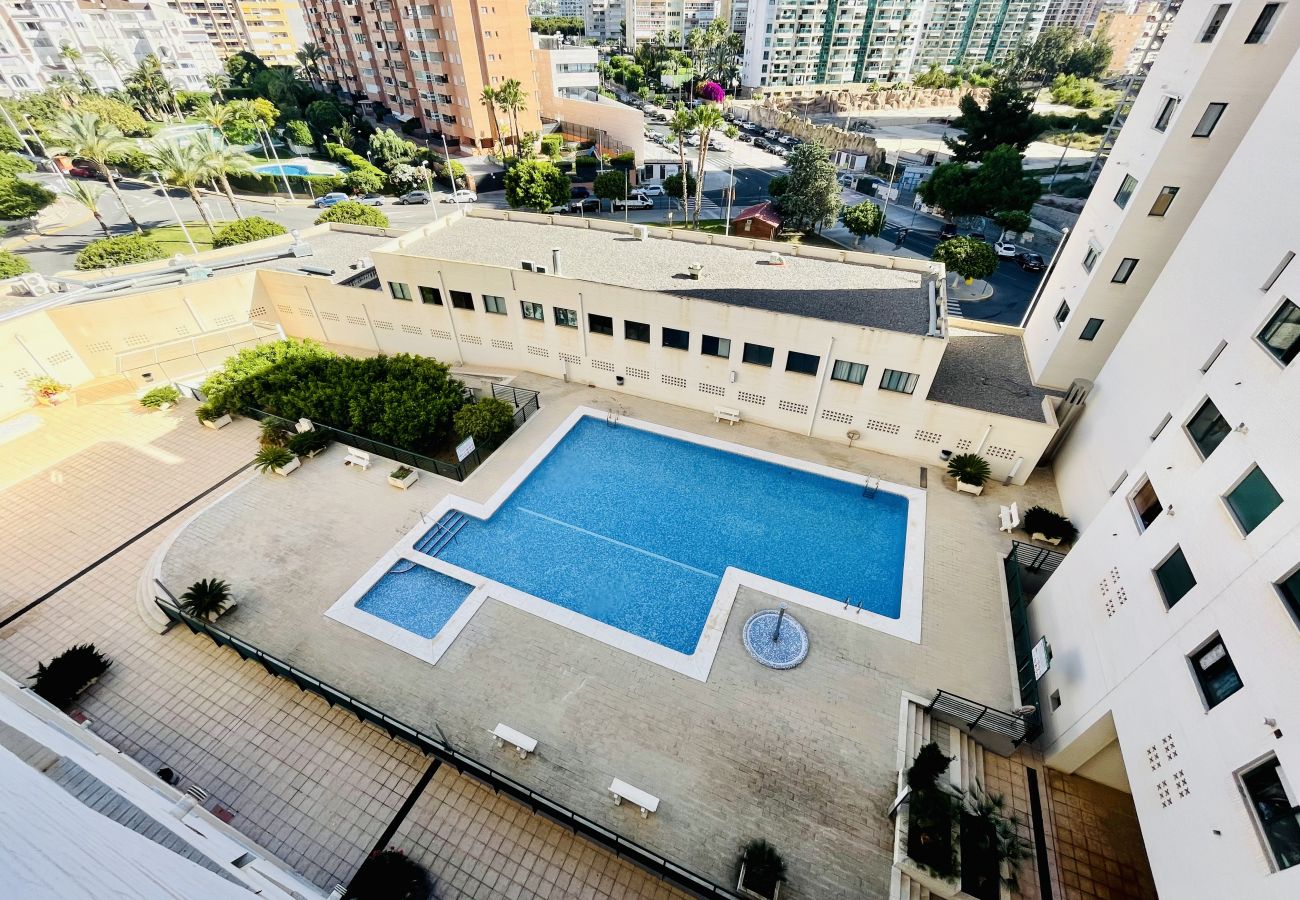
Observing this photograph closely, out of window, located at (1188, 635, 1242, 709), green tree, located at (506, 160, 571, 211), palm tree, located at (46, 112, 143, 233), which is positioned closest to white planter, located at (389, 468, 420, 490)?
window, located at (1188, 635, 1242, 709)

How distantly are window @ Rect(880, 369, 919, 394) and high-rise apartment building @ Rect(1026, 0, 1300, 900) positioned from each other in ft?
21.4

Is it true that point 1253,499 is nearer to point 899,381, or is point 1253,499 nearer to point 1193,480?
point 1193,480

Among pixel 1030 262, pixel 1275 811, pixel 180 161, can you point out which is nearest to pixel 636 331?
pixel 1275 811

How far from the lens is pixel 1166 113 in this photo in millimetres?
18984

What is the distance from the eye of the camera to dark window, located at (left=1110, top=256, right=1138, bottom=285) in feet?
66.4

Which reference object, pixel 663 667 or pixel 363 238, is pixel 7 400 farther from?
pixel 663 667

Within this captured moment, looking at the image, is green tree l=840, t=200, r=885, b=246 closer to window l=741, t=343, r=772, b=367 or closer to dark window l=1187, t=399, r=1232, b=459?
window l=741, t=343, r=772, b=367

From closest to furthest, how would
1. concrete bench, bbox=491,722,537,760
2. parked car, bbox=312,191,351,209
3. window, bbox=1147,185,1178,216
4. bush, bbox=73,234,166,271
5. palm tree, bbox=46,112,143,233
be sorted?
1. concrete bench, bbox=491,722,537,760
2. window, bbox=1147,185,1178,216
3. bush, bbox=73,234,166,271
4. palm tree, bbox=46,112,143,233
5. parked car, bbox=312,191,351,209

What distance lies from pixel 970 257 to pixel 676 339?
2631 centimetres

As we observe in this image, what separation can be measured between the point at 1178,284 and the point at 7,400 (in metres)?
47.0

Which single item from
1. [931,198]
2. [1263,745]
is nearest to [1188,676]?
[1263,745]

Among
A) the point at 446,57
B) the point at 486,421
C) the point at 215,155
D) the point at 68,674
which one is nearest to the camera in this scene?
the point at 68,674

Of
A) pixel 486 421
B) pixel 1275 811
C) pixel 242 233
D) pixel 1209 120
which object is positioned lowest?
pixel 486 421

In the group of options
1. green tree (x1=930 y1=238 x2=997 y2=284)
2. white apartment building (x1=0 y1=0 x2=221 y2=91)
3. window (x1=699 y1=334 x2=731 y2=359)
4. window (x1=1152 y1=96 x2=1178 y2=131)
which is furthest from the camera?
white apartment building (x1=0 y1=0 x2=221 y2=91)
